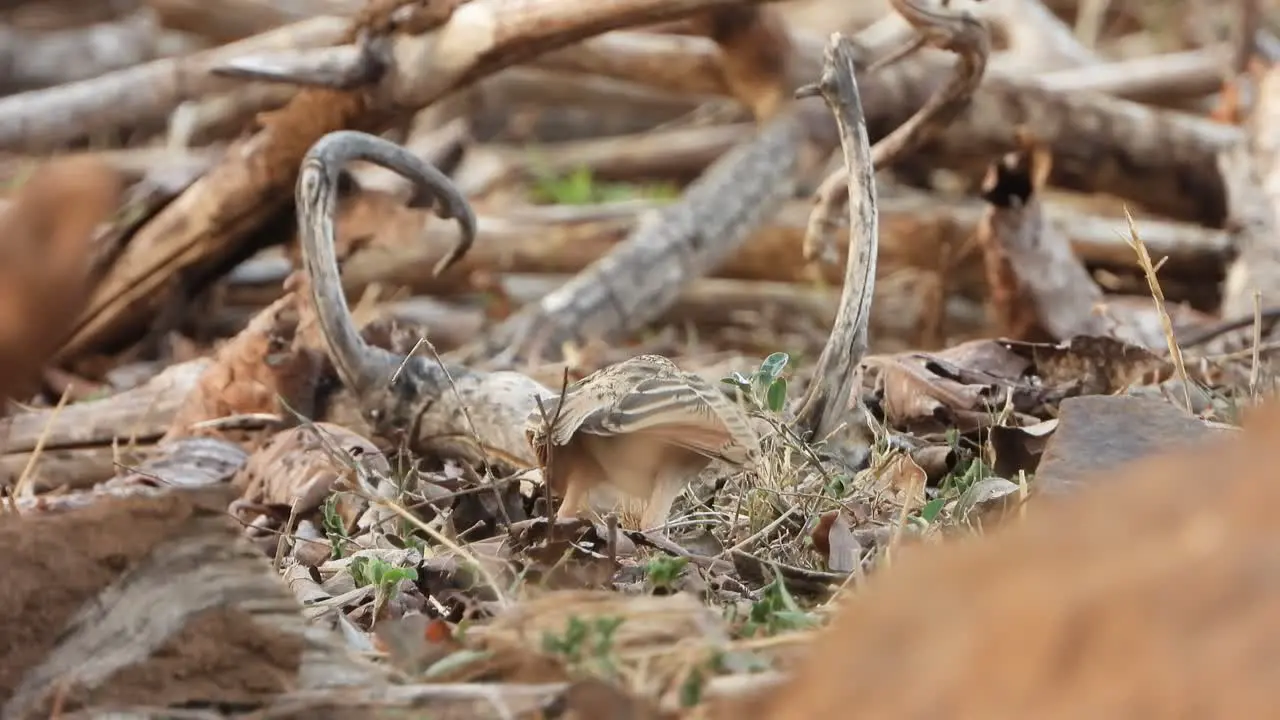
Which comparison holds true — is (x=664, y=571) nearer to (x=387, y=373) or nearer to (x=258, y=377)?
(x=387, y=373)

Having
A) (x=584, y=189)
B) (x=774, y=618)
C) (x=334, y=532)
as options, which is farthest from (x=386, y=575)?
(x=584, y=189)

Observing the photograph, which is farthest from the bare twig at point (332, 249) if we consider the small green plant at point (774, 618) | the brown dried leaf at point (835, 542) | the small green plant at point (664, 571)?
the small green plant at point (774, 618)

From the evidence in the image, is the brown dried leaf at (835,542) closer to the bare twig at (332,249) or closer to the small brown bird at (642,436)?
the small brown bird at (642,436)

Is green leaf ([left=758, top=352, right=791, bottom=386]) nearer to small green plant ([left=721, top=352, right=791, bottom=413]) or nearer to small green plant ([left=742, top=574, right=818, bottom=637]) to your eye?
small green plant ([left=721, top=352, right=791, bottom=413])

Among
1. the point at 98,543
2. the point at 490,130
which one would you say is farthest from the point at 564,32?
the point at 490,130

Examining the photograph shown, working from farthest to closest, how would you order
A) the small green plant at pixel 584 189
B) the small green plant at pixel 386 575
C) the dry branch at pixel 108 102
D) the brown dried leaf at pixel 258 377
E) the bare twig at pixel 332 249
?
1. the small green plant at pixel 584 189
2. the dry branch at pixel 108 102
3. the brown dried leaf at pixel 258 377
4. the bare twig at pixel 332 249
5. the small green plant at pixel 386 575

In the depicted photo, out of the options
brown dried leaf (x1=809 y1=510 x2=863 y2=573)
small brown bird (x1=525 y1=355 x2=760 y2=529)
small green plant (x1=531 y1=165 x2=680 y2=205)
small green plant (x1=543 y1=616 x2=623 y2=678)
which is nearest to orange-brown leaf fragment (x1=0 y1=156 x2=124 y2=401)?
small green plant (x1=543 y1=616 x2=623 y2=678)
